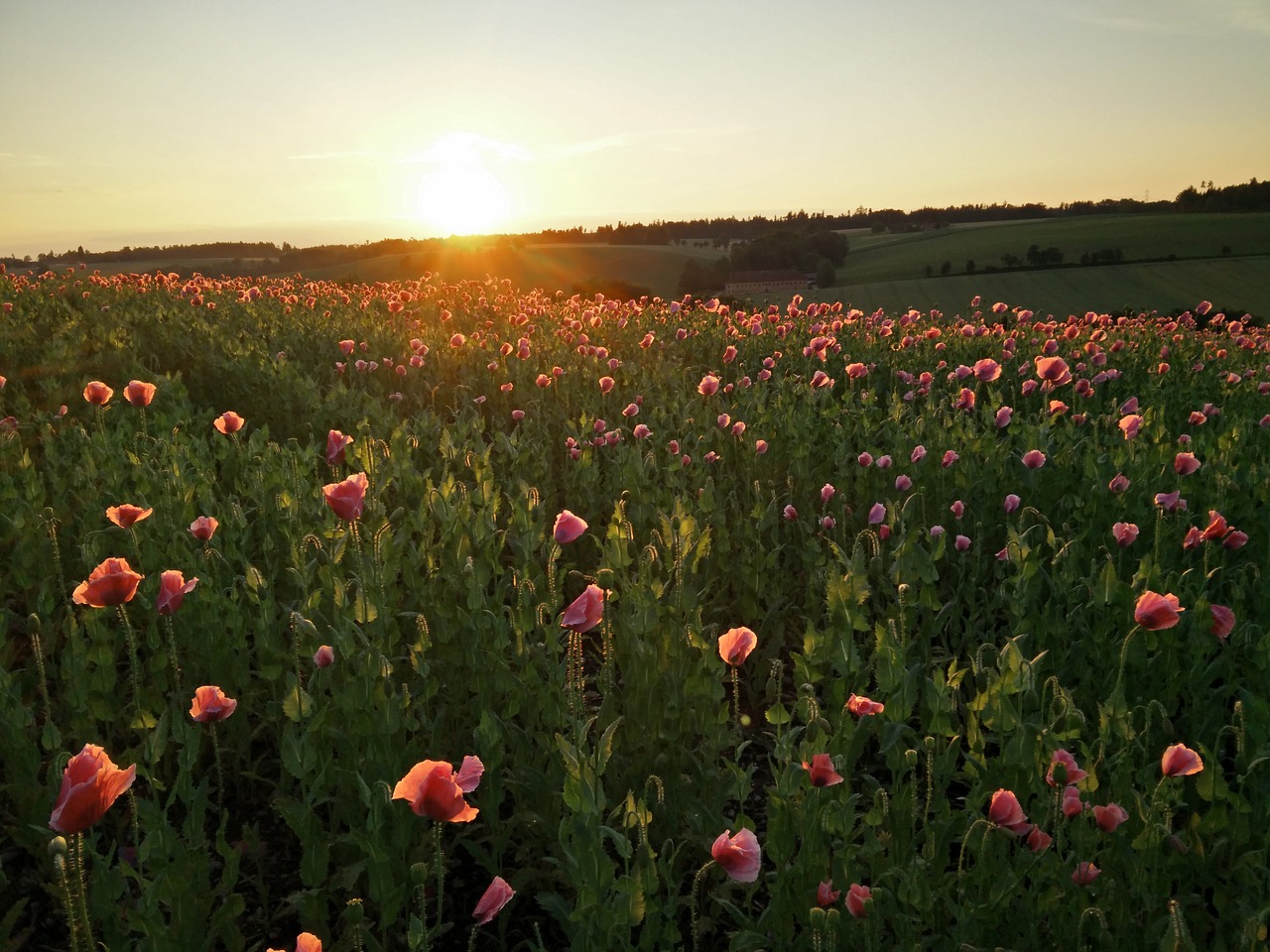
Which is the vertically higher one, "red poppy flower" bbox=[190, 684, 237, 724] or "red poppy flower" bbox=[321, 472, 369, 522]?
"red poppy flower" bbox=[321, 472, 369, 522]

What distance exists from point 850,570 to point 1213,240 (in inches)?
2687

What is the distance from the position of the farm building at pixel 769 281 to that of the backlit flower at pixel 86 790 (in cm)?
5547

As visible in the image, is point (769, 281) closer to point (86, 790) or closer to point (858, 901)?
point (858, 901)

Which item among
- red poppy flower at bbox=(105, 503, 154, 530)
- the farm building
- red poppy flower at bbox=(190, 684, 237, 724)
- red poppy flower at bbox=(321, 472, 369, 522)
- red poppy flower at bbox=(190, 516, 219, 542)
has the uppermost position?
the farm building

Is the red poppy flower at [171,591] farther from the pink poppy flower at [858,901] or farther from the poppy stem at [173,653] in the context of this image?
the pink poppy flower at [858,901]

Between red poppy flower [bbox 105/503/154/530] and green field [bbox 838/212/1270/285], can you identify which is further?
green field [bbox 838/212/1270/285]

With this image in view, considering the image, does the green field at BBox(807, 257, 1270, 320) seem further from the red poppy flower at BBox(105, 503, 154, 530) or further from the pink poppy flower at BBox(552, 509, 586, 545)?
the red poppy flower at BBox(105, 503, 154, 530)

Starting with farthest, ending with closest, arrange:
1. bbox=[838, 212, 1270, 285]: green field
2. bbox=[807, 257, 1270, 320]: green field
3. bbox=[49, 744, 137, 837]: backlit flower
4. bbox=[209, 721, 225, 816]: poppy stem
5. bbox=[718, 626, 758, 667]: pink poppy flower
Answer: bbox=[838, 212, 1270, 285]: green field < bbox=[807, 257, 1270, 320]: green field < bbox=[209, 721, 225, 816]: poppy stem < bbox=[718, 626, 758, 667]: pink poppy flower < bbox=[49, 744, 137, 837]: backlit flower

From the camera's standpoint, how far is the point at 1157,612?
234cm

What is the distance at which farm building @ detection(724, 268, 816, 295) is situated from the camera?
189ft

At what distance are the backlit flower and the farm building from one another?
182 ft

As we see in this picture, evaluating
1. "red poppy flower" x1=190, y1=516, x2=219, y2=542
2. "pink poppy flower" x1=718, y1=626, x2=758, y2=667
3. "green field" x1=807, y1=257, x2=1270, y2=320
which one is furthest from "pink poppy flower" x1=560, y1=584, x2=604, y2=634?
"green field" x1=807, y1=257, x2=1270, y2=320

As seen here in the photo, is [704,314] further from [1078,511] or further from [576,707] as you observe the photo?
[576,707]

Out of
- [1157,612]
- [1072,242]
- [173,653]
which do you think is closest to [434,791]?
[173,653]
